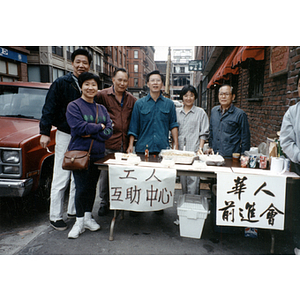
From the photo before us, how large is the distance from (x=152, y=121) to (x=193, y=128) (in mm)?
688

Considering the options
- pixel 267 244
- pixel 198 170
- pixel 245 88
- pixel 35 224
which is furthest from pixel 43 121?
pixel 245 88

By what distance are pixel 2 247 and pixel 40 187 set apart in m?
1.09

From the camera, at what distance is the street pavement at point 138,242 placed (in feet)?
9.53

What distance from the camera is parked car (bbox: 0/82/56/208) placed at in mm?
3293

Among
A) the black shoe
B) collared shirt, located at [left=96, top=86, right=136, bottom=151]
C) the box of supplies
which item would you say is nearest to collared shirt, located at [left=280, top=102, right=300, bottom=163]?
the box of supplies

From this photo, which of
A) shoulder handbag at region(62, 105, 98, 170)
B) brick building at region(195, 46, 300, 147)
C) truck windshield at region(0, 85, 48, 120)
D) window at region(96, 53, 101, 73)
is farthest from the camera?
window at region(96, 53, 101, 73)

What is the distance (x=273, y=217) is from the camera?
8.98 feet

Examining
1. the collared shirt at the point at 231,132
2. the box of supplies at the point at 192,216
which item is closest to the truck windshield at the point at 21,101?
the box of supplies at the point at 192,216

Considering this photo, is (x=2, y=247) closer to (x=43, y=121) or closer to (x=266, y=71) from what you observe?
(x=43, y=121)

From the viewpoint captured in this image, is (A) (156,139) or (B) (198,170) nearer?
(B) (198,170)

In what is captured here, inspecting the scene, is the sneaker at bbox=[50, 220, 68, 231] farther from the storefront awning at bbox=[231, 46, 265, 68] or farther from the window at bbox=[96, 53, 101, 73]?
the window at bbox=[96, 53, 101, 73]

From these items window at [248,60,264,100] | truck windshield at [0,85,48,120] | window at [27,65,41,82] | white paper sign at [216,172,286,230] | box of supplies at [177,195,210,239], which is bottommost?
box of supplies at [177,195,210,239]

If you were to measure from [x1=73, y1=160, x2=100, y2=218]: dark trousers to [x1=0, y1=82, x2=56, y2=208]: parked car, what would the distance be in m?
0.83

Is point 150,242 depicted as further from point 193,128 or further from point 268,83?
point 268,83
